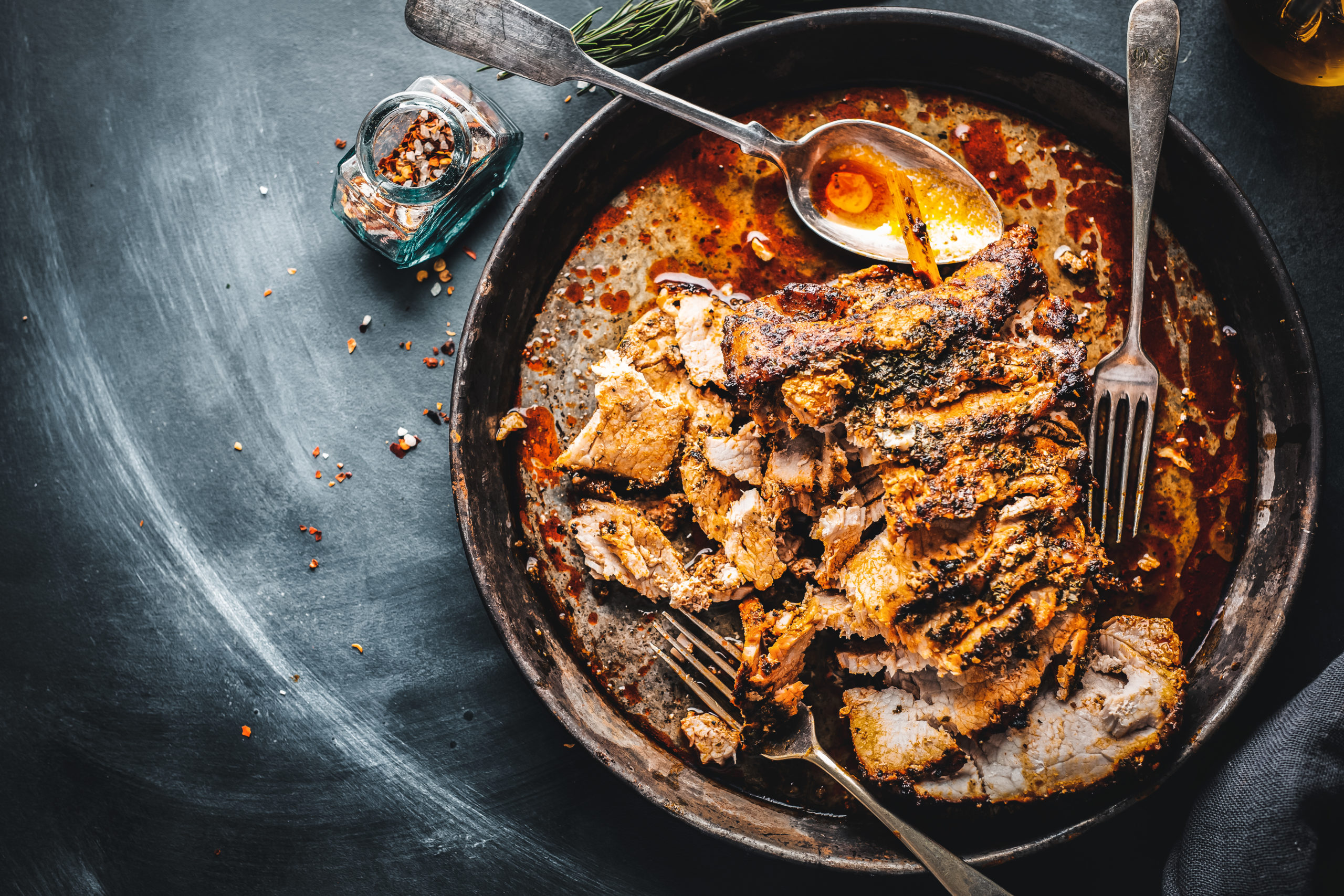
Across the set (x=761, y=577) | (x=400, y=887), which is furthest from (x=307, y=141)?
(x=400, y=887)

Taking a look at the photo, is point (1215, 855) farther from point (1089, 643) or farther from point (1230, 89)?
point (1230, 89)

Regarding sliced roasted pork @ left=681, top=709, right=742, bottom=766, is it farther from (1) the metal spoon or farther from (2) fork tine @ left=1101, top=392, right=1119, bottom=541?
(1) the metal spoon

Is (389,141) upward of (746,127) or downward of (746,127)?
downward

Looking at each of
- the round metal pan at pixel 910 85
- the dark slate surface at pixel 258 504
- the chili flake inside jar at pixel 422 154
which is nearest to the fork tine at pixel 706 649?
the round metal pan at pixel 910 85

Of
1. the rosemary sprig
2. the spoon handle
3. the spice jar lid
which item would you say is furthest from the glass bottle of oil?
the spice jar lid

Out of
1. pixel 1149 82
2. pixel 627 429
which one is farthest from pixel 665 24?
pixel 1149 82

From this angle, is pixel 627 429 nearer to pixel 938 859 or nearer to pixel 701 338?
pixel 701 338

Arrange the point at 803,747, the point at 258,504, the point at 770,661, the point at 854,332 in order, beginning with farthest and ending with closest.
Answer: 1. the point at 258,504
2. the point at 803,747
3. the point at 770,661
4. the point at 854,332

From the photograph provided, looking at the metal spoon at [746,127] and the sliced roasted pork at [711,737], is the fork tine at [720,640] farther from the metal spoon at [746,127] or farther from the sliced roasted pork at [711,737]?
the metal spoon at [746,127]
